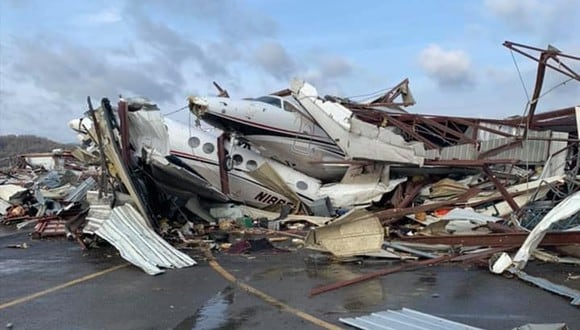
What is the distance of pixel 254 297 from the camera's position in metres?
8.45

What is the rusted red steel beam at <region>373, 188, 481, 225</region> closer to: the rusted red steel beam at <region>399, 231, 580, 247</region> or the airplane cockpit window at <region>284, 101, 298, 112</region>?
the rusted red steel beam at <region>399, 231, 580, 247</region>

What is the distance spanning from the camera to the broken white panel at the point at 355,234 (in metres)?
11.3

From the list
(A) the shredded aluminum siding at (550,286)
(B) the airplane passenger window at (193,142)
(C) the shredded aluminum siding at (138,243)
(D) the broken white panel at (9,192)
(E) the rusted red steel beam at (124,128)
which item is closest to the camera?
(A) the shredded aluminum siding at (550,286)

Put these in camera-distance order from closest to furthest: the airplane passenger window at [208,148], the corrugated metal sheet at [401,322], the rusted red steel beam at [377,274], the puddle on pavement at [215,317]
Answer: the corrugated metal sheet at [401,322] → the puddle on pavement at [215,317] → the rusted red steel beam at [377,274] → the airplane passenger window at [208,148]

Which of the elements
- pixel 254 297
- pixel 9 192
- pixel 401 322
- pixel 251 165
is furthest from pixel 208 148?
pixel 401 322

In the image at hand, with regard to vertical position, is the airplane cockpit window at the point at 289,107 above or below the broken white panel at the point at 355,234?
above

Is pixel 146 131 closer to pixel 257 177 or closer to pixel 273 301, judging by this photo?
pixel 257 177

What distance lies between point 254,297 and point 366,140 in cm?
1103

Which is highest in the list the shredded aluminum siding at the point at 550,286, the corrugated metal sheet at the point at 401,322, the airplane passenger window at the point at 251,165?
the airplane passenger window at the point at 251,165

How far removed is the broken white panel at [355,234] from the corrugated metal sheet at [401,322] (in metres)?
3.96

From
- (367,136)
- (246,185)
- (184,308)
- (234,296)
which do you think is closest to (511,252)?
(234,296)

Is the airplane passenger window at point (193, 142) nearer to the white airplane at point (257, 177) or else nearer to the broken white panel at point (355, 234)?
the white airplane at point (257, 177)

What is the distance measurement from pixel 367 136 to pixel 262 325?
40.8ft

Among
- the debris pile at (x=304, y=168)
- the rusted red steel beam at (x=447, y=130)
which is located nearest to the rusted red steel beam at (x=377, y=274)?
the debris pile at (x=304, y=168)
